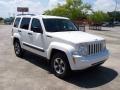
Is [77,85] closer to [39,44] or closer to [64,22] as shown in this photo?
[39,44]

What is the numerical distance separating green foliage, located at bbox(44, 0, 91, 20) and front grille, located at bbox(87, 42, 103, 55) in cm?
3474

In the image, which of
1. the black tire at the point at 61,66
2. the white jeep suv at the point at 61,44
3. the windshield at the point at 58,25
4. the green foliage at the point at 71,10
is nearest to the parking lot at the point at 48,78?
the black tire at the point at 61,66

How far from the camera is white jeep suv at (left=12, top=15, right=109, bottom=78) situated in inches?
264

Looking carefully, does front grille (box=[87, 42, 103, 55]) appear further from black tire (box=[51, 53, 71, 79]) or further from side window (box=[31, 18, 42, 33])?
side window (box=[31, 18, 42, 33])

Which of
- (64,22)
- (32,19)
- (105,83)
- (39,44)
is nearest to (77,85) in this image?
(105,83)

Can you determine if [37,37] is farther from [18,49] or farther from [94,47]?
[18,49]

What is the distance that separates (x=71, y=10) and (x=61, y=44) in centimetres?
3759

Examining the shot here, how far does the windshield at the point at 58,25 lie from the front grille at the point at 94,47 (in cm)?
165

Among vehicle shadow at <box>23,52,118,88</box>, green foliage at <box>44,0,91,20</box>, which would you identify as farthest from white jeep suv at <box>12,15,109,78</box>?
green foliage at <box>44,0,91,20</box>

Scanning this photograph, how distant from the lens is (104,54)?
7.54m

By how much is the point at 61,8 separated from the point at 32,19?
34518mm

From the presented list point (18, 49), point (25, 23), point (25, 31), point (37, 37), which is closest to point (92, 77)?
point (37, 37)

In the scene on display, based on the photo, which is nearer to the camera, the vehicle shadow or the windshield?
the vehicle shadow

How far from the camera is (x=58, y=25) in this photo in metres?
8.57
